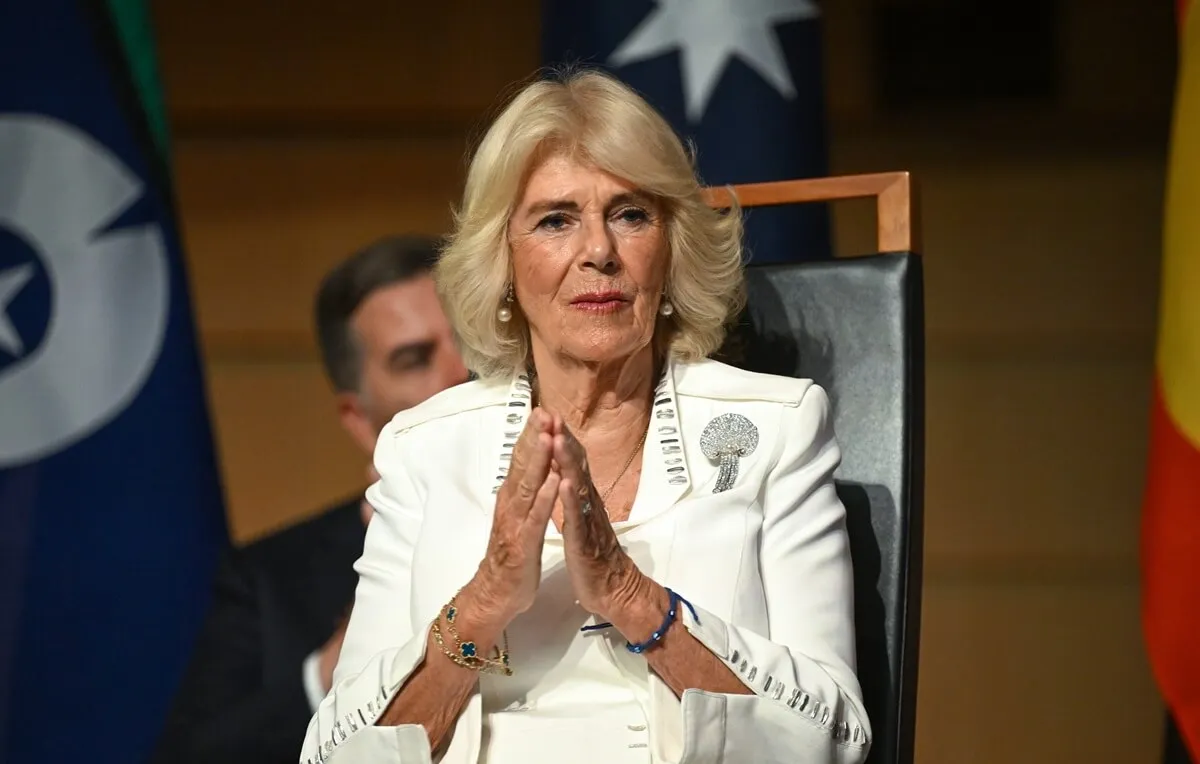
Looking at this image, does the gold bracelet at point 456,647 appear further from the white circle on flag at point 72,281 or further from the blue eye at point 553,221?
the white circle on flag at point 72,281

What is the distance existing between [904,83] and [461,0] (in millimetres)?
1118

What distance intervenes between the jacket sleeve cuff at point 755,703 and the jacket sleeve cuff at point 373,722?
11.7 inches

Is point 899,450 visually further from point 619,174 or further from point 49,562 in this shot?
point 49,562

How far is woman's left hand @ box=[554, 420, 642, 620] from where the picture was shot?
61.2 inches

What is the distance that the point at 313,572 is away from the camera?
2863mm

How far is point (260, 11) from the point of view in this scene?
3.81m

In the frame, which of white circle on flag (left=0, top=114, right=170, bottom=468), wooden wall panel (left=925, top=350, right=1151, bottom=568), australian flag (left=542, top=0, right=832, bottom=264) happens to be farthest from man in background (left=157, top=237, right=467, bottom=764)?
wooden wall panel (left=925, top=350, right=1151, bottom=568)

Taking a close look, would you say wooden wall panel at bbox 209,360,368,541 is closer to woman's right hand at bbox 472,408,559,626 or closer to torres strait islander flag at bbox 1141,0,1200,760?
torres strait islander flag at bbox 1141,0,1200,760

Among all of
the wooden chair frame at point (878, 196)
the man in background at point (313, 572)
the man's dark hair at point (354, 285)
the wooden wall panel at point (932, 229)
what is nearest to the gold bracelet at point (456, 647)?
the wooden chair frame at point (878, 196)

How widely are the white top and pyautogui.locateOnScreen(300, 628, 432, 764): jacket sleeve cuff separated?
0.10 meters

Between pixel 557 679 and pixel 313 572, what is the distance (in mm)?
1212

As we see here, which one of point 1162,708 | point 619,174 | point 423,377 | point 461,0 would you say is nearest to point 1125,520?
point 1162,708

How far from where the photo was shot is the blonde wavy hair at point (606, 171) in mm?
1815

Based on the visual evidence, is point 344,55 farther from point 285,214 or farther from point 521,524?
point 521,524
